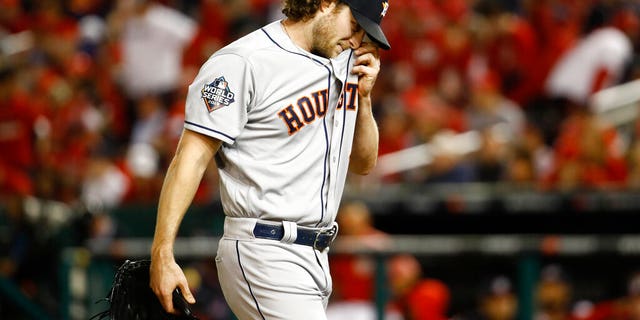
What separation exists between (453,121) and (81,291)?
146 inches

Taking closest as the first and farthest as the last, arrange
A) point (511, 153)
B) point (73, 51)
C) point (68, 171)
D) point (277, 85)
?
point (277, 85) → point (511, 153) → point (68, 171) → point (73, 51)

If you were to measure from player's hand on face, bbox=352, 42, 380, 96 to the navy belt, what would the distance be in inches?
18.3

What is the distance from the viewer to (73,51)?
1162 centimetres

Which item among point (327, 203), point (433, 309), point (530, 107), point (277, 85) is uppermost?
point (530, 107)

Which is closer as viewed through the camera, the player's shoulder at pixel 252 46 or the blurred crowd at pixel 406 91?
the player's shoulder at pixel 252 46

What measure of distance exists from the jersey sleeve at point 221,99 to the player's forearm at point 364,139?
474 mm

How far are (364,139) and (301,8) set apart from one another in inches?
20.7

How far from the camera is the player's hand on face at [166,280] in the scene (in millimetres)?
2947

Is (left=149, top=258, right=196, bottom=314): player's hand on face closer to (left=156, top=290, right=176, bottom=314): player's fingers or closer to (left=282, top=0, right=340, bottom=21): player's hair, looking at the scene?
(left=156, top=290, right=176, bottom=314): player's fingers

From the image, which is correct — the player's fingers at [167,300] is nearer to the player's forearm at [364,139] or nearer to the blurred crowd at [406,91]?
the player's forearm at [364,139]

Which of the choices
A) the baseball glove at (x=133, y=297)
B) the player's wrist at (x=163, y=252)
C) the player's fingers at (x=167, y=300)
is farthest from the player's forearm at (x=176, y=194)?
the baseball glove at (x=133, y=297)

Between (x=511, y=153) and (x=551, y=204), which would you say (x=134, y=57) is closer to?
(x=511, y=153)

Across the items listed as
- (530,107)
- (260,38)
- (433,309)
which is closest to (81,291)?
(433,309)

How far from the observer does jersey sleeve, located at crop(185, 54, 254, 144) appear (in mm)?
3066
